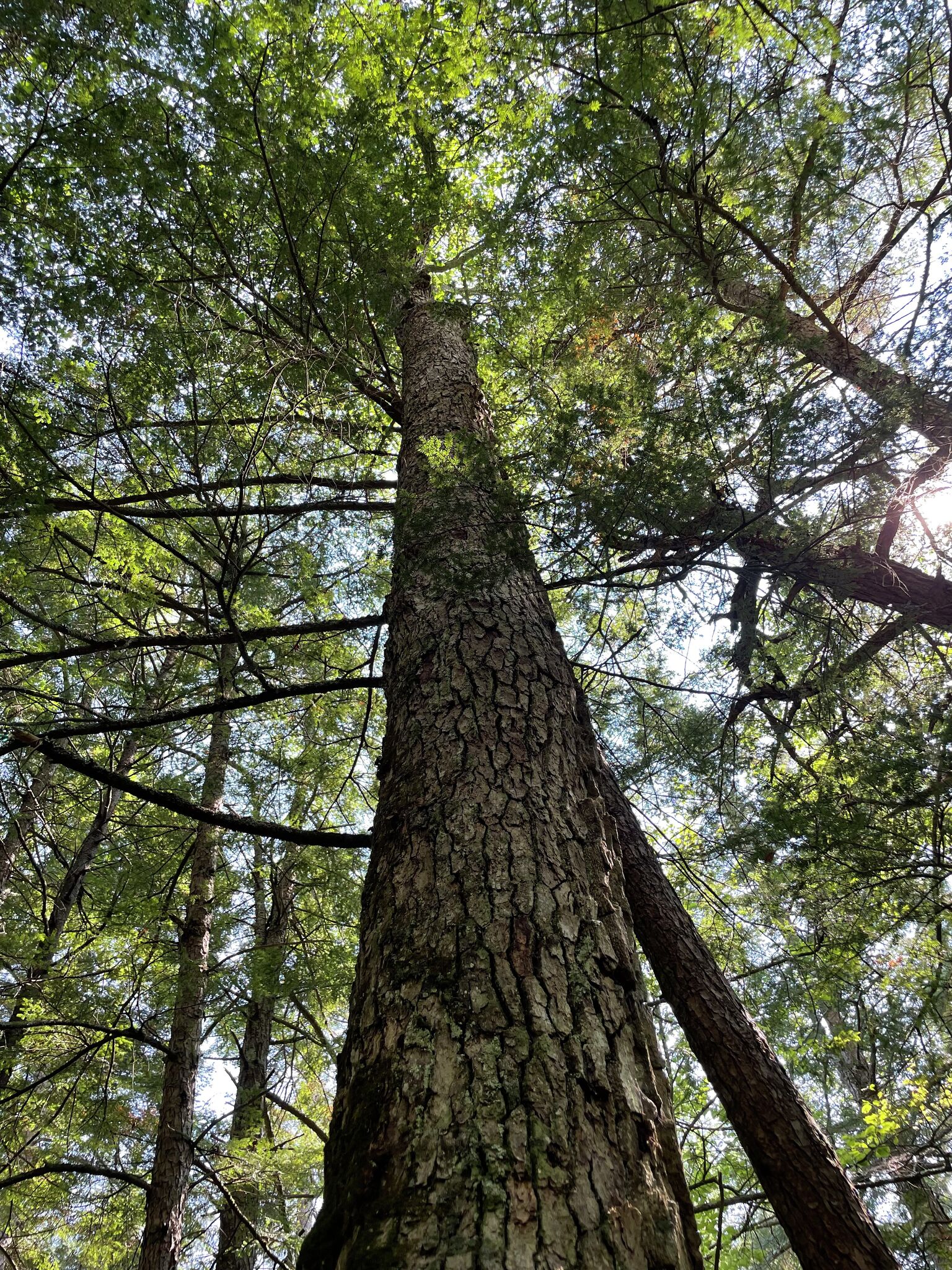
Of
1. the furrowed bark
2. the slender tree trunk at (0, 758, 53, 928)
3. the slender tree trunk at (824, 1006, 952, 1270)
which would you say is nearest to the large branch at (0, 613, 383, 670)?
the furrowed bark

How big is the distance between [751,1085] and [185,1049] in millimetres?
4045

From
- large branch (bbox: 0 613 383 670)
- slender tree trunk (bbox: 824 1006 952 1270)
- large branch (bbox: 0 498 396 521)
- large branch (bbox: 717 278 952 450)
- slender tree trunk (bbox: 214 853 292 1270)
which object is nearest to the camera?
large branch (bbox: 717 278 952 450)

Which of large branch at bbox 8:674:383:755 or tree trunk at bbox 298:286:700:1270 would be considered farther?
large branch at bbox 8:674:383:755

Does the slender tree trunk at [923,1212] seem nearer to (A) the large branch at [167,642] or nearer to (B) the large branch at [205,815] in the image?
(B) the large branch at [205,815]

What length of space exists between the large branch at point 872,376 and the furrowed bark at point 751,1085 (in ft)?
6.68

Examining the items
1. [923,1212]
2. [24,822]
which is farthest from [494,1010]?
[24,822]

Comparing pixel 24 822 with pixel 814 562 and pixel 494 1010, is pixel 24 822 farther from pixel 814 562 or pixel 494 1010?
pixel 814 562

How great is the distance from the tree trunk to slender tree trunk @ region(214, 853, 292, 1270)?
135 inches

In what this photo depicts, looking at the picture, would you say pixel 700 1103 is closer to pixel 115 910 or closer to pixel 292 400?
pixel 115 910

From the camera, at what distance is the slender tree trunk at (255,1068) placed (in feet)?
15.5

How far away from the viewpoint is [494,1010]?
1.19 meters

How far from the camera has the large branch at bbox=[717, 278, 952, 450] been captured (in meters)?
2.82

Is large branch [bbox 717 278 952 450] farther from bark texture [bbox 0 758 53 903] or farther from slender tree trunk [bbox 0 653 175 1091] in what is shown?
bark texture [bbox 0 758 53 903]

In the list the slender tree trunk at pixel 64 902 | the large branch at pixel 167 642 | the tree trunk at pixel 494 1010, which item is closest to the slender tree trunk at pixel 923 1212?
the tree trunk at pixel 494 1010
